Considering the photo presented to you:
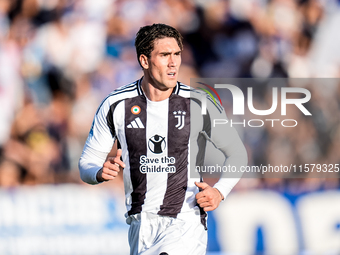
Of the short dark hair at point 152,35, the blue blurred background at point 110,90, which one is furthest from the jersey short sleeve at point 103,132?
the blue blurred background at point 110,90

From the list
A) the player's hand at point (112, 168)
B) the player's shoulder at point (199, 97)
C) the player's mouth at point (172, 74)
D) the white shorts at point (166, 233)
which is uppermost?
the player's mouth at point (172, 74)

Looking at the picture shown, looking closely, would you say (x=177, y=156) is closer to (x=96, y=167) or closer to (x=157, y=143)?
(x=157, y=143)

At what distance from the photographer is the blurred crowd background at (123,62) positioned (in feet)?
17.7

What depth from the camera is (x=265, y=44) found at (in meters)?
5.42

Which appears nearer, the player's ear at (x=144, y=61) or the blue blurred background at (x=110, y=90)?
the player's ear at (x=144, y=61)

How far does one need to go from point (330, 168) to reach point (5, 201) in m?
3.96

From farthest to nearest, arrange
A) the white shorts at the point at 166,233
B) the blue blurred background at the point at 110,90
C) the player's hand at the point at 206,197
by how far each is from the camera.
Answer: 1. the blue blurred background at the point at 110,90
2. the white shorts at the point at 166,233
3. the player's hand at the point at 206,197

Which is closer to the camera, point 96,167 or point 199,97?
point 96,167

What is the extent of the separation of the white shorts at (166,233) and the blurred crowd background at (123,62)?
2350 millimetres

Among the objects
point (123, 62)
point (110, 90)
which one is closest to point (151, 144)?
point (110, 90)

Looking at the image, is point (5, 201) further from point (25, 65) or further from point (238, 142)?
point (238, 142)

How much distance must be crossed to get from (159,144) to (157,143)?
0.05 ft

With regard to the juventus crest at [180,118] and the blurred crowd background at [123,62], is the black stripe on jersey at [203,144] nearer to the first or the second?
the juventus crest at [180,118]

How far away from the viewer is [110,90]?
17.9 feet
